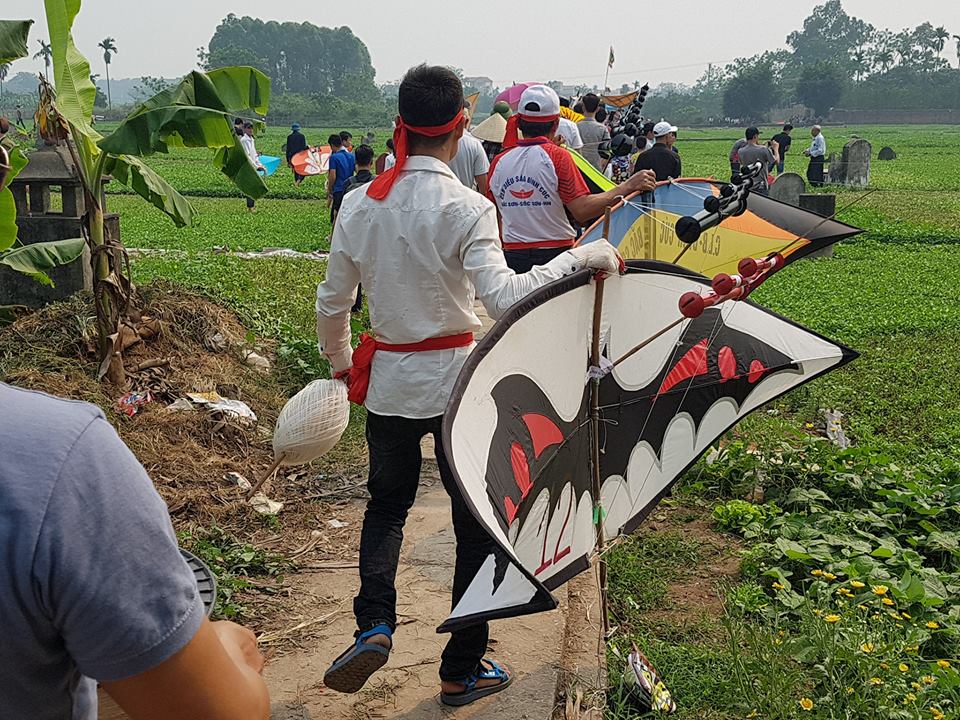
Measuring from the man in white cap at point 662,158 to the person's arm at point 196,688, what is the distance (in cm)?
994

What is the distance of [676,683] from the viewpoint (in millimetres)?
3707

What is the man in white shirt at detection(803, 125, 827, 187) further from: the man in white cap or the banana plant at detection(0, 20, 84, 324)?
the banana plant at detection(0, 20, 84, 324)

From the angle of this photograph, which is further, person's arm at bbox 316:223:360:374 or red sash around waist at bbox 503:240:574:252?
red sash around waist at bbox 503:240:574:252

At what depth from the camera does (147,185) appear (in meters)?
6.60

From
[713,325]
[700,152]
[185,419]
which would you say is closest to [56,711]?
[713,325]

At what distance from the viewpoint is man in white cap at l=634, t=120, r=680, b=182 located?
10961 mm

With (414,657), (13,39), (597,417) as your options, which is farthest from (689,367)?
(13,39)

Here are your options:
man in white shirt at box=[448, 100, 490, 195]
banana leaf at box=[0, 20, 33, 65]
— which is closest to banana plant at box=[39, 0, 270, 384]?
banana leaf at box=[0, 20, 33, 65]

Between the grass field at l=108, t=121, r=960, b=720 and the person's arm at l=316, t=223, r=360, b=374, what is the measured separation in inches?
60.1

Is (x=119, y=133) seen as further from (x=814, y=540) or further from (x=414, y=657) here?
(x=814, y=540)

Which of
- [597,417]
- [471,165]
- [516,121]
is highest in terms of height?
[516,121]

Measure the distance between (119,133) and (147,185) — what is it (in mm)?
907

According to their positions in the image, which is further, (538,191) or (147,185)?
(147,185)

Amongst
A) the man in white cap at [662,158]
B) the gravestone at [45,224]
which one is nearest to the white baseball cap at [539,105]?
the gravestone at [45,224]
